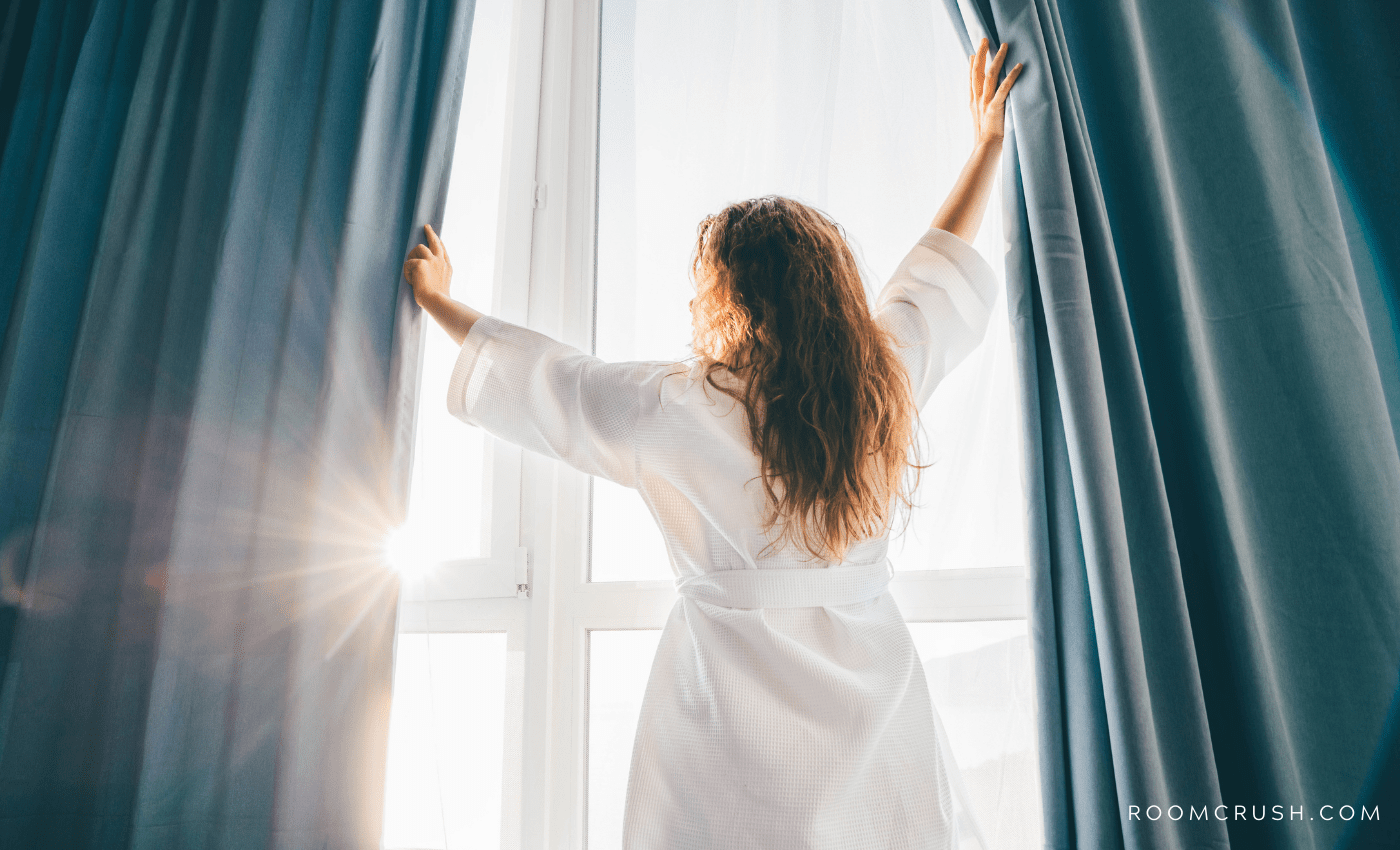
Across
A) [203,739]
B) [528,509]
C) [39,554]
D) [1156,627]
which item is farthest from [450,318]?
[1156,627]

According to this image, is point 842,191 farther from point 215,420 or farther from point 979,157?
point 215,420

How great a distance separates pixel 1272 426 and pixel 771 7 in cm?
101

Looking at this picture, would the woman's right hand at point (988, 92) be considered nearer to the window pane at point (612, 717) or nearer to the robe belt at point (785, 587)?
the robe belt at point (785, 587)

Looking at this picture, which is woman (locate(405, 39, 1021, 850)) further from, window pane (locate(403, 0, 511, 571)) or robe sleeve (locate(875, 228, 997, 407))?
window pane (locate(403, 0, 511, 571))

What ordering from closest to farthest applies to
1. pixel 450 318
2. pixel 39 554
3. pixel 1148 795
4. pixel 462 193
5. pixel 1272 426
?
pixel 1148 795, pixel 1272 426, pixel 450 318, pixel 39 554, pixel 462 193

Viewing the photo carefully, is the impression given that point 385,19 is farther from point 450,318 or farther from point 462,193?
point 450,318

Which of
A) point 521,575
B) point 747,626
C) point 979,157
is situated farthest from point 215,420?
point 979,157

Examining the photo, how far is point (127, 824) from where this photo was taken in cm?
106

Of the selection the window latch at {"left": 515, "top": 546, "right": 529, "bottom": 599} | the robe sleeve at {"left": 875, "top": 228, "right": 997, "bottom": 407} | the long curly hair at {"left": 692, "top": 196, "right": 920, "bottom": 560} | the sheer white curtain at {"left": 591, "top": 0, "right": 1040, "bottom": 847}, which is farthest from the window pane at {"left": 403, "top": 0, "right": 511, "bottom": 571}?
the robe sleeve at {"left": 875, "top": 228, "right": 997, "bottom": 407}

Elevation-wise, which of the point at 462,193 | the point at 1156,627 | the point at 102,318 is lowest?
the point at 1156,627

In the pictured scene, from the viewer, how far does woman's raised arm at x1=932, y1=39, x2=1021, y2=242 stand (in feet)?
2.99

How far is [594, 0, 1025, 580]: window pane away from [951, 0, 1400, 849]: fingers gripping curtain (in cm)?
15

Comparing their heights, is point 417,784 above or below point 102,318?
below

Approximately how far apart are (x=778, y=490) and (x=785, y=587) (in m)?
0.11
